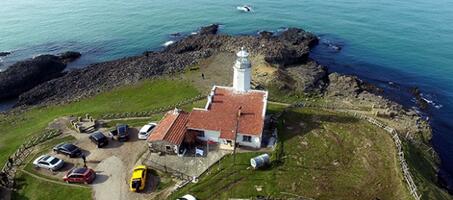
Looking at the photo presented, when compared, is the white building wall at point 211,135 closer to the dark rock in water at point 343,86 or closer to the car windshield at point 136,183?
the car windshield at point 136,183

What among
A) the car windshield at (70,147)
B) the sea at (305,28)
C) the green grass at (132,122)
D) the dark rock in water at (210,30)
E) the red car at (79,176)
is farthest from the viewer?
the dark rock in water at (210,30)

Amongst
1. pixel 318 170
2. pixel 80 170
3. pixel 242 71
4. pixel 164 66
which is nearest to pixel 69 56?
pixel 164 66

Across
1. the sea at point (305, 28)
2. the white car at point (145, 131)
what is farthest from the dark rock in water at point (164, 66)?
the white car at point (145, 131)

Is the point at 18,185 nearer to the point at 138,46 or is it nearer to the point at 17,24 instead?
the point at 138,46

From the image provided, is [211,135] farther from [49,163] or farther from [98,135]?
[49,163]

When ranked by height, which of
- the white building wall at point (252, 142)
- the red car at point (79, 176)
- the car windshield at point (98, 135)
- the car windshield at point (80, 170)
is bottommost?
the red car at point (79, 176)

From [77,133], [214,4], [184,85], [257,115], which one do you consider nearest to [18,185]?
[77,133]
